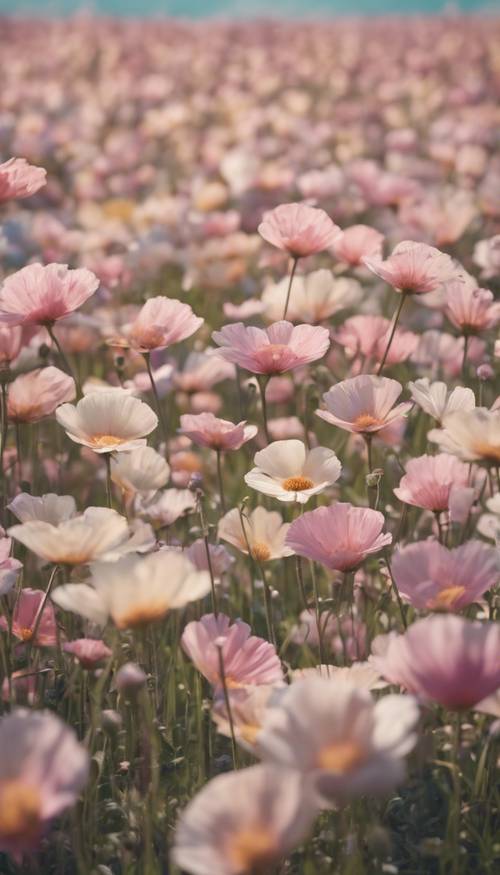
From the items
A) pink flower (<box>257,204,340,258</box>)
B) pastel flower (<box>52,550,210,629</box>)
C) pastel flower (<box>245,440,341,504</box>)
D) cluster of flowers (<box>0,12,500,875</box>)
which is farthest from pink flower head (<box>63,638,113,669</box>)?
pink flower (<box>257,204,340,258</box>)

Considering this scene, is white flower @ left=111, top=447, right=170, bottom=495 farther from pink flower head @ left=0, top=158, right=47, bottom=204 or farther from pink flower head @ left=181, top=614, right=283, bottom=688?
pink flower head @ left=0, top=158, right=47, bottom=204

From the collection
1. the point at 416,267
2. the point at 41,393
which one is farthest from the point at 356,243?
the point at 41,393

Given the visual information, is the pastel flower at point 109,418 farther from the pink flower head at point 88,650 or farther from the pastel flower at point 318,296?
the pastel flower at point 318,296


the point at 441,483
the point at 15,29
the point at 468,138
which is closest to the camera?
the point at 441,483

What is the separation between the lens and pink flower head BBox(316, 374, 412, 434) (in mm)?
1235

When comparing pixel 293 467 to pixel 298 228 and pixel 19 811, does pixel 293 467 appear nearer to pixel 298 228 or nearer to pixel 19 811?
pixel 298 228

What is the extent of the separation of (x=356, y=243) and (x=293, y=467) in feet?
2.01

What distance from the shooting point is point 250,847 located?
715mm

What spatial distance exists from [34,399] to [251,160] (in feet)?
7.35

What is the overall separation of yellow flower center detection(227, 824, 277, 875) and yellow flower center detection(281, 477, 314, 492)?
0.53 metres

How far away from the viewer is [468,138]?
3992 mm

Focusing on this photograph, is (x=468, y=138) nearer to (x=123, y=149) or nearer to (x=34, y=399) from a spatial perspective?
(x=123, y=149)

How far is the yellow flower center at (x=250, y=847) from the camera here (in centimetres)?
71

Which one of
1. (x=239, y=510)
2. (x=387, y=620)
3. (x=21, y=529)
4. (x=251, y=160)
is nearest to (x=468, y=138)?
(x=251, y=160)
